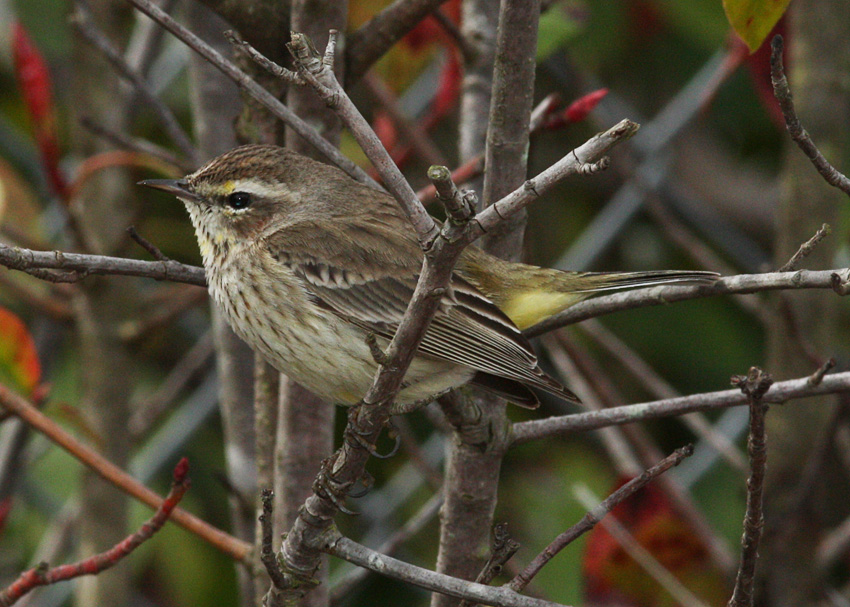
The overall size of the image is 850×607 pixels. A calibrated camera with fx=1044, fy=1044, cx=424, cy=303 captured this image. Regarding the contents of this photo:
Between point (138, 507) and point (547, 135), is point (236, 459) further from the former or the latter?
point (547, 135)

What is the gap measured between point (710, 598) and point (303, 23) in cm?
191

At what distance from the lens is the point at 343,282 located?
87.3 inches

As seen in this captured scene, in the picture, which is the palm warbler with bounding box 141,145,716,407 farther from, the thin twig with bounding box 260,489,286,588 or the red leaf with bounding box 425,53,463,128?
the thin twig with bounding box 260,489,286,588

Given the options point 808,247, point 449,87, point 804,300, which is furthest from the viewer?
point 449,87

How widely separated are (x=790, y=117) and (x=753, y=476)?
0.46 m

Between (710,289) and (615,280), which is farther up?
(615,280)

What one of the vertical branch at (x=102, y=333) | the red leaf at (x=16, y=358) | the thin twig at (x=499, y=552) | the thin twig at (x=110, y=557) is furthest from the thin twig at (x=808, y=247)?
the vertical branch at (x=102, y=333)

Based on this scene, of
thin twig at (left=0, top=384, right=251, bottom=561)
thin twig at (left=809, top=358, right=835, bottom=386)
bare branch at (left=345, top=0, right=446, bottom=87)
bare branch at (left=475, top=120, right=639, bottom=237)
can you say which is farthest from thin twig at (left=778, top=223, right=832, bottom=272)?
thin twig at (left=0, top=384, right=251, bottom=561)

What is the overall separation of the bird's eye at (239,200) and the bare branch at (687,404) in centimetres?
93

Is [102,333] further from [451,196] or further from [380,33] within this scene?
[451,196]

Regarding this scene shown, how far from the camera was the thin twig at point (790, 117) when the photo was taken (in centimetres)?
128

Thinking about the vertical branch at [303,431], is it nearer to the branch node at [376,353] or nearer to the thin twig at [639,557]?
the branch node at [376,353]

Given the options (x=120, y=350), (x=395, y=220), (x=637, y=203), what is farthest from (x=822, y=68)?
(x=120, y=350)

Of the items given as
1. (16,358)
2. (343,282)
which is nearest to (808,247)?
(343,282)
